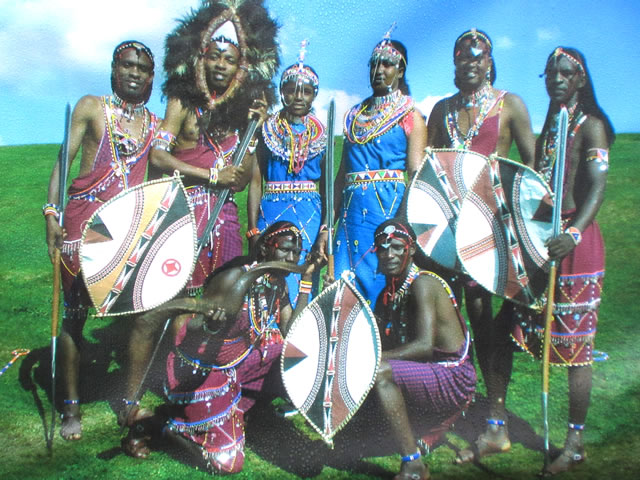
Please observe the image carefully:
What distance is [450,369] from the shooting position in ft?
11.8

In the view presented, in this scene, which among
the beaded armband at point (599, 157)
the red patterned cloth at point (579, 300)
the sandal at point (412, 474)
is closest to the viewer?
the sandal at point (412, 474)

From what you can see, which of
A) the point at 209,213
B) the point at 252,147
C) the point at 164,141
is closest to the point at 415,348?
the point at 209,213

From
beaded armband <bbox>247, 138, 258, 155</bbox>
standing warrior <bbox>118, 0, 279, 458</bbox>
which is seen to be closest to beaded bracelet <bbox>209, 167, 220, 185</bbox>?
standing warrior <bbox>118, 0, 279, 458</bbox>

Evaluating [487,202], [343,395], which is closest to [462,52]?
[487,202]

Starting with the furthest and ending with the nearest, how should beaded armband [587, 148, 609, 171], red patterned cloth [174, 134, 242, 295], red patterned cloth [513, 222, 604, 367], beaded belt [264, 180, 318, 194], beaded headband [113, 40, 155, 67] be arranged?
beaded belt [264, 180, 318, 194]
red patterned cloth [174, 134, 242, 295]
beaded headband [113, 40, 155, 67]
red patterned cloth [513, 222, 604, 367]
beaded armband [587, 148, 609, 171]

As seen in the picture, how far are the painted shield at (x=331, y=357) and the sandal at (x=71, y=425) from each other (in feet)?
5.07

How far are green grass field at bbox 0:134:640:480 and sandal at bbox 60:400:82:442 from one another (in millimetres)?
58

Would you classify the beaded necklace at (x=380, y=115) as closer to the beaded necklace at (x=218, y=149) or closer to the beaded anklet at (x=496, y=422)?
the beaded necklace at (x=218, y=149)

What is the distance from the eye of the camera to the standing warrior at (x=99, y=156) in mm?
3910

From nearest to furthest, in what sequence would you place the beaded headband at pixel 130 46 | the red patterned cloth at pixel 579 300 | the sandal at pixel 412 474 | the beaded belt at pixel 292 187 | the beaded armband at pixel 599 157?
the sandal at pixel 412 474, the beaded armband at pixel 599 157, the red patterned cloth at pixel 579 300, the beaded headband at pixel 130 46, the beaded belt at pixel 292 187

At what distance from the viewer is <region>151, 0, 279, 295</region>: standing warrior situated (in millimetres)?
4008

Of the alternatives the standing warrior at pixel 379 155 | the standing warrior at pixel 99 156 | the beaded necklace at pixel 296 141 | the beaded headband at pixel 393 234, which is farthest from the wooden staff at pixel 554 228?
the standing warrior at pixel 99 156

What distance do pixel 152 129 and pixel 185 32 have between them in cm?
66

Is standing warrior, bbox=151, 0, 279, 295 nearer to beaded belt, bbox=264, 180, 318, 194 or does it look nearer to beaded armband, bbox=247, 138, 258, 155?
beaded armband, bbox=247, 138, 258, 155
